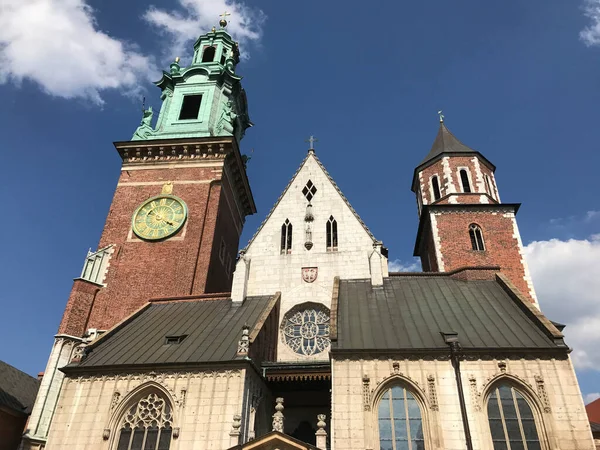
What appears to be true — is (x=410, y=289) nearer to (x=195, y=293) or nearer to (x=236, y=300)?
(x=236, y=300)

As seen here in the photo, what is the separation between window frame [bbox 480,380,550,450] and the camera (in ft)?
50.3

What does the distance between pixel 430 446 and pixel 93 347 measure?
14240 millimetres

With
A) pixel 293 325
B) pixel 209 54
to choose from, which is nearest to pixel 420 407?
pixel 293 325

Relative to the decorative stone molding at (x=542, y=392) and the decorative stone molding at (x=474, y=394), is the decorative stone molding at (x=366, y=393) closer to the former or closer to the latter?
the decorative stone molding at (x=474, y=394)

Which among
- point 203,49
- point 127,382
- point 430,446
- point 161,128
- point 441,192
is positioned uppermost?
point 203,49

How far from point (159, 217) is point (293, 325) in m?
12.9

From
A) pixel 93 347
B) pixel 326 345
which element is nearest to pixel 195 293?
pixel 93 347

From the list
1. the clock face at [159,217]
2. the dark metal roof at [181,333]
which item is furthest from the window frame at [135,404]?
the clock face at [159,217]

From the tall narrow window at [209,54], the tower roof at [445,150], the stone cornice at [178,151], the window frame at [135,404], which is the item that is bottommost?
the window frame at [135,404]

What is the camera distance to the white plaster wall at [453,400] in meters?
15.4

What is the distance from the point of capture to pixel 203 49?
41.7m

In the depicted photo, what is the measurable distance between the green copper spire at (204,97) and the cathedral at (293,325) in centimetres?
31

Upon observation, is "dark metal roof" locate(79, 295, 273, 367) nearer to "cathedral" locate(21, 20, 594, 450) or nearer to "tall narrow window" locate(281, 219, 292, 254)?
"cathedral" locate(21, 20, 594, 450)

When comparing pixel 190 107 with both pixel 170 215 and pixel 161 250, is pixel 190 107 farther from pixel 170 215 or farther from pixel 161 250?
pixel 161 250
